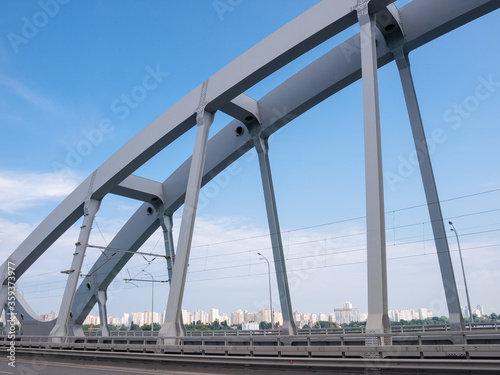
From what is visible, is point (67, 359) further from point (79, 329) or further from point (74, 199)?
point (79, 329)

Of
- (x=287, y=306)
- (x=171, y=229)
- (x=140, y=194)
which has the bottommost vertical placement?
(x=287, y=306)

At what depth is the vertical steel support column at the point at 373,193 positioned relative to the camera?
11102 millimetres

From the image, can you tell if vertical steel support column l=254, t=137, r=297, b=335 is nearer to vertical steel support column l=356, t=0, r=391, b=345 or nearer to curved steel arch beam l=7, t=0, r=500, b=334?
curved steel arch beam l=7, t=0, r=500, b=334

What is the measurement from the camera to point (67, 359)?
18359mm

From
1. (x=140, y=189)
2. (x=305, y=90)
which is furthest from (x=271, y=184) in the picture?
(x=140, y=189)

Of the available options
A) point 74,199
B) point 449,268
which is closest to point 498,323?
point 449,268

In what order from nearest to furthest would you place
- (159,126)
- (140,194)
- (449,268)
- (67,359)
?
1. (449,268)
2. (67,359)
3. (159,126)
4. (140,194)

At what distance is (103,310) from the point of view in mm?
30859

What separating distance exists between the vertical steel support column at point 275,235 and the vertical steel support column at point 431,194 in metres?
7.24

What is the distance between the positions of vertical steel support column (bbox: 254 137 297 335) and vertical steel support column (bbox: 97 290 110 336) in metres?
17.0

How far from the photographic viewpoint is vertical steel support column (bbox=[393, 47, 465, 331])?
14.0 metres

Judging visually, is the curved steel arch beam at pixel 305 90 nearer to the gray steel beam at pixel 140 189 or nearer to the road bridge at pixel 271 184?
the road bridge at pixel 271 184

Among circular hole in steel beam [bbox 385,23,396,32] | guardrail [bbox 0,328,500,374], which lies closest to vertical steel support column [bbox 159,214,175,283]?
guardrail [bbox 0,328,500,374]

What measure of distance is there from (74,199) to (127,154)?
5.96 m
